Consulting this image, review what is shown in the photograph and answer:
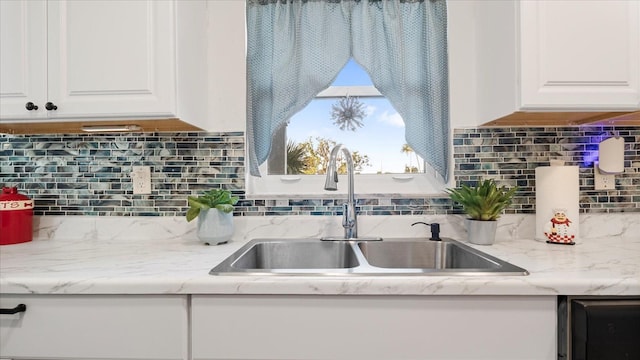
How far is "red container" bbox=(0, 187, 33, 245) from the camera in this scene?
137cm

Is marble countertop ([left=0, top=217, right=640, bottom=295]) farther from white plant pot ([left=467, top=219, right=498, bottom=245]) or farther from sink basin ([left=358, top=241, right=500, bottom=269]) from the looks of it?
sink basin ([left=358, top=241, right=500, bottom=269])

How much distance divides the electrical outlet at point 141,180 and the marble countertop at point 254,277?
258mm

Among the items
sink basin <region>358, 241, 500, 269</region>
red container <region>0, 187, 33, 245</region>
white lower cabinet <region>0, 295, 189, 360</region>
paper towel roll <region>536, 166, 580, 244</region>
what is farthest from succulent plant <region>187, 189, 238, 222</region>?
paper towel roll <region>536, 166, 580, 244</region>

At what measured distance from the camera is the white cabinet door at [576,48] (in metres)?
1.13

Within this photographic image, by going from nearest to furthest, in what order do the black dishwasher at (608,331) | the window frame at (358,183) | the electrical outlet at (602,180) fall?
the black dishwasher at (608,331) < the electrical outlet at (602,180) < the window frame at (358,183)

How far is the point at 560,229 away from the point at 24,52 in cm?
207

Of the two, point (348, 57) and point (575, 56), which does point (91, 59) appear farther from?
point (575, 56)

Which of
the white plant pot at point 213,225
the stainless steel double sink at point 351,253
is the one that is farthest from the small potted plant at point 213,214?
the stainless steel double sink at point 351,253

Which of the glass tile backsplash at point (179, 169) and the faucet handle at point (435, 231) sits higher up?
the glass tile backsplash at point (179, 169)

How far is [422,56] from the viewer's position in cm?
152

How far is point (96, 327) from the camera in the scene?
0.90 m

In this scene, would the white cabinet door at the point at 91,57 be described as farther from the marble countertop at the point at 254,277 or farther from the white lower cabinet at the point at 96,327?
the white lower cabinet at the point at 96,327

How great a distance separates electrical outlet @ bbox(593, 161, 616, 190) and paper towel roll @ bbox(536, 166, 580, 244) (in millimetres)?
234

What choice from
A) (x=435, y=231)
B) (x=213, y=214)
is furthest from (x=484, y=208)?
(x=213, y=214)
